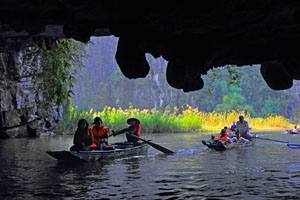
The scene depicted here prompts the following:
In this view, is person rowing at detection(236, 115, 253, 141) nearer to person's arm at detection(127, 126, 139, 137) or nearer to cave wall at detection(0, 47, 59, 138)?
person's arm at detection(127, 126, 139, 137)

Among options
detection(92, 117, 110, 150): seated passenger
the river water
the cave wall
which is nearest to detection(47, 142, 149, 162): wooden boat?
the river water

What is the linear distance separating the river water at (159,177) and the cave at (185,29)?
269cm

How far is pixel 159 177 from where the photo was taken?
9297mm

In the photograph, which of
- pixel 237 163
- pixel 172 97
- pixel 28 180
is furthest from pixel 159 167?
pixel 172 97

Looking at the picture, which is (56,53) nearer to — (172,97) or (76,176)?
(76,176)

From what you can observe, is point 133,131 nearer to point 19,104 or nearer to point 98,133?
point 98,133

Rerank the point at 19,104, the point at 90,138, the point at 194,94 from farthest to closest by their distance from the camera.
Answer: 1. the point at 194,94
2. the point at 19,104
3. the point at 90,138

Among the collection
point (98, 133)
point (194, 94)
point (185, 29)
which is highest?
point (194, 94)

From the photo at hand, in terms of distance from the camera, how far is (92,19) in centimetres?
457

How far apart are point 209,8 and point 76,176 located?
6.36 m

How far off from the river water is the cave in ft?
8.81

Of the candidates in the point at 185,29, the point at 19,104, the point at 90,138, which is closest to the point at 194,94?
the point at 19,104

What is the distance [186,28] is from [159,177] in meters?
→ 5.33

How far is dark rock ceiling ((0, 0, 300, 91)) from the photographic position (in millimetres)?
4117
